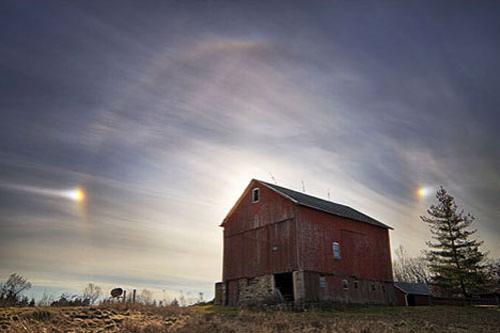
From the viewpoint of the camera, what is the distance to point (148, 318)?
16.4 meters

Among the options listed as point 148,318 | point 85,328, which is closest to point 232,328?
point 148,318

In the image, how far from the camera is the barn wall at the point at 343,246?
30016 mm

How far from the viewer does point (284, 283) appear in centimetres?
3266

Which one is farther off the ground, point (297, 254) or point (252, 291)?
point (297, 254)

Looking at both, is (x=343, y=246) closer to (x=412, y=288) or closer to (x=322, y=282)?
(x=322, y=282)

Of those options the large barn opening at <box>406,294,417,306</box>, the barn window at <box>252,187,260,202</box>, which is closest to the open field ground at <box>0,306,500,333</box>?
the barn window at <box>252,187,260,202</box>

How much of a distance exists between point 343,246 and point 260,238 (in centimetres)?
656

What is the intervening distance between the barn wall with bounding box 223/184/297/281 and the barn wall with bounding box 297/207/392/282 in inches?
41.0

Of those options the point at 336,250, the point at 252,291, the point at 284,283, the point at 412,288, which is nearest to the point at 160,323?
the point at 252,291

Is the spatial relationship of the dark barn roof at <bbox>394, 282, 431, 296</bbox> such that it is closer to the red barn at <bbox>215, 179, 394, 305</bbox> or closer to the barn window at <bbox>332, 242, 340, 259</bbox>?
the red barn at <bbox>215, 179, 394, 305</bbox>

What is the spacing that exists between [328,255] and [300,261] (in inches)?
120

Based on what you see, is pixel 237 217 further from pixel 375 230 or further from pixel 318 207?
pixel 375 230

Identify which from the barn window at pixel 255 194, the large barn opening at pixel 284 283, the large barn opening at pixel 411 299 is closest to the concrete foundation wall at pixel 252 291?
the large barn opening at pixel 284 283

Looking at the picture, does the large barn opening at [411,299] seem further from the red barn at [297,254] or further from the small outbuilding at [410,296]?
the red barn at [297,254]
